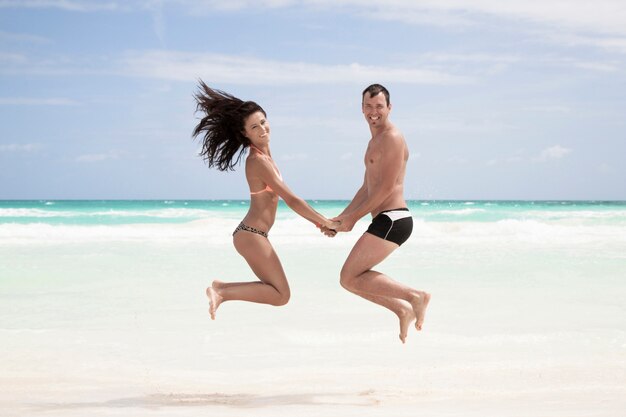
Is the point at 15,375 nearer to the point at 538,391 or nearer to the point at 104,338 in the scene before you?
the point at 104,338

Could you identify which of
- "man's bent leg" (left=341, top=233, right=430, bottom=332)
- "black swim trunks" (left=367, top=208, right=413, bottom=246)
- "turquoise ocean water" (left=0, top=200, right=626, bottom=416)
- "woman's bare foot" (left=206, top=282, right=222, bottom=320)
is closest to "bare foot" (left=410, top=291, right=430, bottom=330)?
"man's bent leg" (left=341, top=233, right=430, bottom=332)

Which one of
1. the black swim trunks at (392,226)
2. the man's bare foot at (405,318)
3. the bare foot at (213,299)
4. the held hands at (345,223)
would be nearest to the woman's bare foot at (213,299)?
the bare foot at (213,299)

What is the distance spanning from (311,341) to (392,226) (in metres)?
2.66

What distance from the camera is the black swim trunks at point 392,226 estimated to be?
19.9ft

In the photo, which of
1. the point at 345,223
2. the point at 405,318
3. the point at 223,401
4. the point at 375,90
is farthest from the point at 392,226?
the point at 223,401

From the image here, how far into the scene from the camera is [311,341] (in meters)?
8.34

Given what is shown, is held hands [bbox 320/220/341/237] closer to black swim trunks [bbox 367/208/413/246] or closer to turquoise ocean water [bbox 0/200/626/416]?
black swim trunks [bbox 367/208/413/246]

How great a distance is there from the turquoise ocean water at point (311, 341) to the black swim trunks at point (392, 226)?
1227 millimetres

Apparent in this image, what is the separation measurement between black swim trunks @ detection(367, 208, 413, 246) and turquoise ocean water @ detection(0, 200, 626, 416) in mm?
1227

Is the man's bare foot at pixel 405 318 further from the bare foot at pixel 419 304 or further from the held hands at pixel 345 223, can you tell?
the held hands at pixel 345 223

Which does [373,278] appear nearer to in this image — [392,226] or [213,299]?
[392,226]

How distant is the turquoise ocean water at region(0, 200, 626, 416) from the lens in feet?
20.0

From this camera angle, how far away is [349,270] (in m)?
6.04

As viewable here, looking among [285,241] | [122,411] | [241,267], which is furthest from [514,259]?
[122,411]
